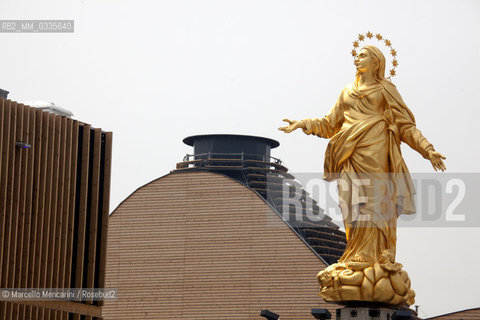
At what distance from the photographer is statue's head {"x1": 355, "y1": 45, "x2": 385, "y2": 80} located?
2770 cm

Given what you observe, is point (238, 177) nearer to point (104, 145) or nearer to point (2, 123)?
point (104, 145)

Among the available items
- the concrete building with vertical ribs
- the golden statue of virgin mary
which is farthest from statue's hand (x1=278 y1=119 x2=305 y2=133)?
the concrete building with vertical ribs

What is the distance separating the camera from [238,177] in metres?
69.8

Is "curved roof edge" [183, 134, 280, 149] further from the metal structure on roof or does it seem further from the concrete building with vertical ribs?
the concrete building with vertical ribs

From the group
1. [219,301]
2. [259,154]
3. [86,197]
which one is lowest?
[219,301]

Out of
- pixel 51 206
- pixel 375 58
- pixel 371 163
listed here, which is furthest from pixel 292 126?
pixel 51 206

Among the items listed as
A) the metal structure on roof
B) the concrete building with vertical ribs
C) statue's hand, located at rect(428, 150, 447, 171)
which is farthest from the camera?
the metal structure on roof

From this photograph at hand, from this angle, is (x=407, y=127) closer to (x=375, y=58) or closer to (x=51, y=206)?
(x=375, y=58)

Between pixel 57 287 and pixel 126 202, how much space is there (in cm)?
2041

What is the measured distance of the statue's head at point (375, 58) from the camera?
27703mm

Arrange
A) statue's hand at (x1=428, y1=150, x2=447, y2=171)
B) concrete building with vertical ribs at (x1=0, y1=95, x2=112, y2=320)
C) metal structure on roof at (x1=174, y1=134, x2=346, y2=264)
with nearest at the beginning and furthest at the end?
1. statue's hand at (x1=428, y1=150, x2=447, y2=171)
2. concrete building with vertical ribs at (x1=0, y1=95, x2=112, y2=320)
3. metal structure on roof at (x1=174, y1=134, x2=346, y2=264)

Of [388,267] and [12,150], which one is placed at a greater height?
[12,150]

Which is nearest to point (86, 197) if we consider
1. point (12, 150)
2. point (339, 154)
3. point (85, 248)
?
point (85, 248)

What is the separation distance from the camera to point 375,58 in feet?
90.9
